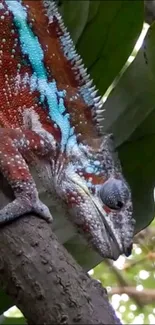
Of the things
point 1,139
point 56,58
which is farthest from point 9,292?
point 56,58

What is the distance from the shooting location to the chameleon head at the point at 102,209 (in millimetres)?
1308

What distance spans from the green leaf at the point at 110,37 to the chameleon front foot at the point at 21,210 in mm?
503

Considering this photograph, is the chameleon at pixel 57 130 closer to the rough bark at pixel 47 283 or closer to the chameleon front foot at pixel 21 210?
the chameleon front foot at pixel 21 210

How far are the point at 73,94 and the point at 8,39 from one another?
0.21m

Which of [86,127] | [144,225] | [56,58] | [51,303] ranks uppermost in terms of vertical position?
[51,303]

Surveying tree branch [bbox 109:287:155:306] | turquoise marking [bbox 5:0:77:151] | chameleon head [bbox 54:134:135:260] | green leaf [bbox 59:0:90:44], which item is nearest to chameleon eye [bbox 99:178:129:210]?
chameleon head [bbox 54:134:135:260]

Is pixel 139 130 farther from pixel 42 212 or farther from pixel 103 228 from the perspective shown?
pixel 42 212

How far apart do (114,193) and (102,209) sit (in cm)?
4

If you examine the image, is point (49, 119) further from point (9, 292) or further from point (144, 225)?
point (9, 292)

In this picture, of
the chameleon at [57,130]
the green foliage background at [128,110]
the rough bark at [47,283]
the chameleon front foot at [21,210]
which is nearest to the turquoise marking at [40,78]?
the chameleon at [57,130]

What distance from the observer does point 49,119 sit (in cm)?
150

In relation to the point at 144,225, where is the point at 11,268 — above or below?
above

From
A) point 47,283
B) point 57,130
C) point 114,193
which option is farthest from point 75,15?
point 47,283

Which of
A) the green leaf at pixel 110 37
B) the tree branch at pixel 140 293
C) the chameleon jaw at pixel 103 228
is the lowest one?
the tree branch at pixel 140 293
